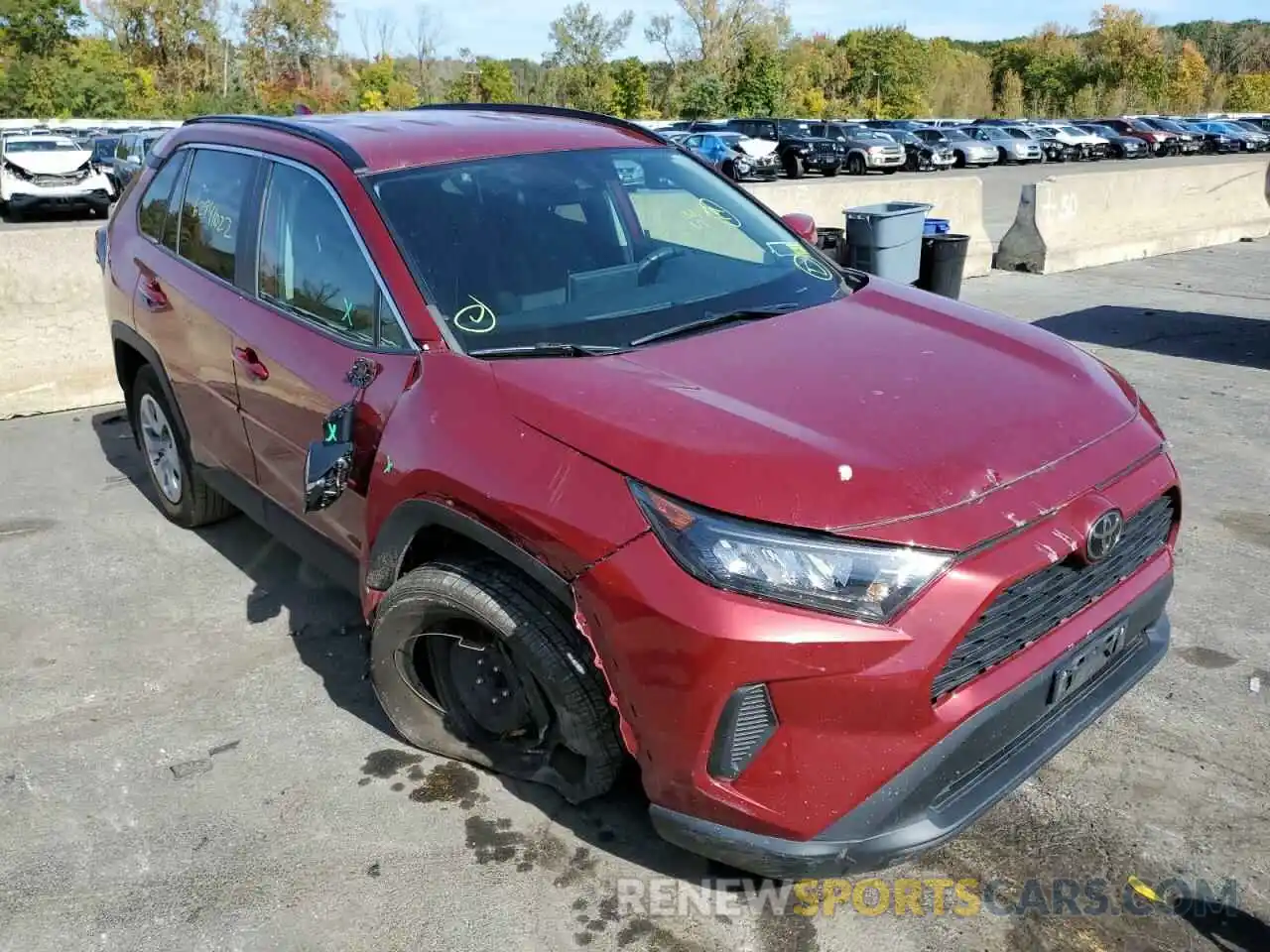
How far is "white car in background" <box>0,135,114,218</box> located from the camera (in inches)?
826

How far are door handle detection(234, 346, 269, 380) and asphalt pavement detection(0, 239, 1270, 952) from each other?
1.08 m

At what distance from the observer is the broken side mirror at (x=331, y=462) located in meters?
3.13

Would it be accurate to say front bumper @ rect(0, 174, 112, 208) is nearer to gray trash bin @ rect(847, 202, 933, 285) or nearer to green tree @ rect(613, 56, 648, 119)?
gray trash bin @ rect(847, 202, 933, 285)

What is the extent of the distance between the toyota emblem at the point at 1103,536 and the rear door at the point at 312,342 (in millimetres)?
1802

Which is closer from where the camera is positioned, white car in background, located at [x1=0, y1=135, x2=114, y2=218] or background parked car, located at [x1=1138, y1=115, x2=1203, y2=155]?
white car in background, located at [x1=0, y1=135, x2=114, y2=218]

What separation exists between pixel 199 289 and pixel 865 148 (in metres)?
32.6

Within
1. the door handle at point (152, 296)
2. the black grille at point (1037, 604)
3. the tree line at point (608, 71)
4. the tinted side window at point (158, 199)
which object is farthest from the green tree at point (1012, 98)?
the black grille at point (1037, 604)

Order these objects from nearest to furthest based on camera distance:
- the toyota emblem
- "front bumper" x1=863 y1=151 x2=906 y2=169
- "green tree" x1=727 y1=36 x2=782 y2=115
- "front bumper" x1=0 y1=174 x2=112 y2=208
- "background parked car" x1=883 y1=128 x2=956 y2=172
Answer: the toyota emblem
"front bumper" x1=0 y1=174 x2=112 y2=208
"front bumper" x1=863 y1=151 x2=906 y2=169
"background parked car" x1=883 y1=128 x2=956 y2=172
"green tree" x1=727 y1=36 x2=782 y2=115

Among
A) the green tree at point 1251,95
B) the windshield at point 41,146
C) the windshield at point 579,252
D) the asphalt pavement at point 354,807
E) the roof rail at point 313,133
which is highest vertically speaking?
the green tree at point 1251,95

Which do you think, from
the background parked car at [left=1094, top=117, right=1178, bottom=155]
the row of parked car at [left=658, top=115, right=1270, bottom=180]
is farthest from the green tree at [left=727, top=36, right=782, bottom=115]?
the background parked car at [left=1094, top=117, right=1178, bottom=155]

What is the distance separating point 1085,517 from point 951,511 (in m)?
0.41

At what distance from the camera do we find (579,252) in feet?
11.5

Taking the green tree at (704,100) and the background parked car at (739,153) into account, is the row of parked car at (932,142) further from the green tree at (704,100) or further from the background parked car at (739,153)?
the green tree at (704,100)

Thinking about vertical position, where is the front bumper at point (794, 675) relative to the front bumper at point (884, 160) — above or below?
below
